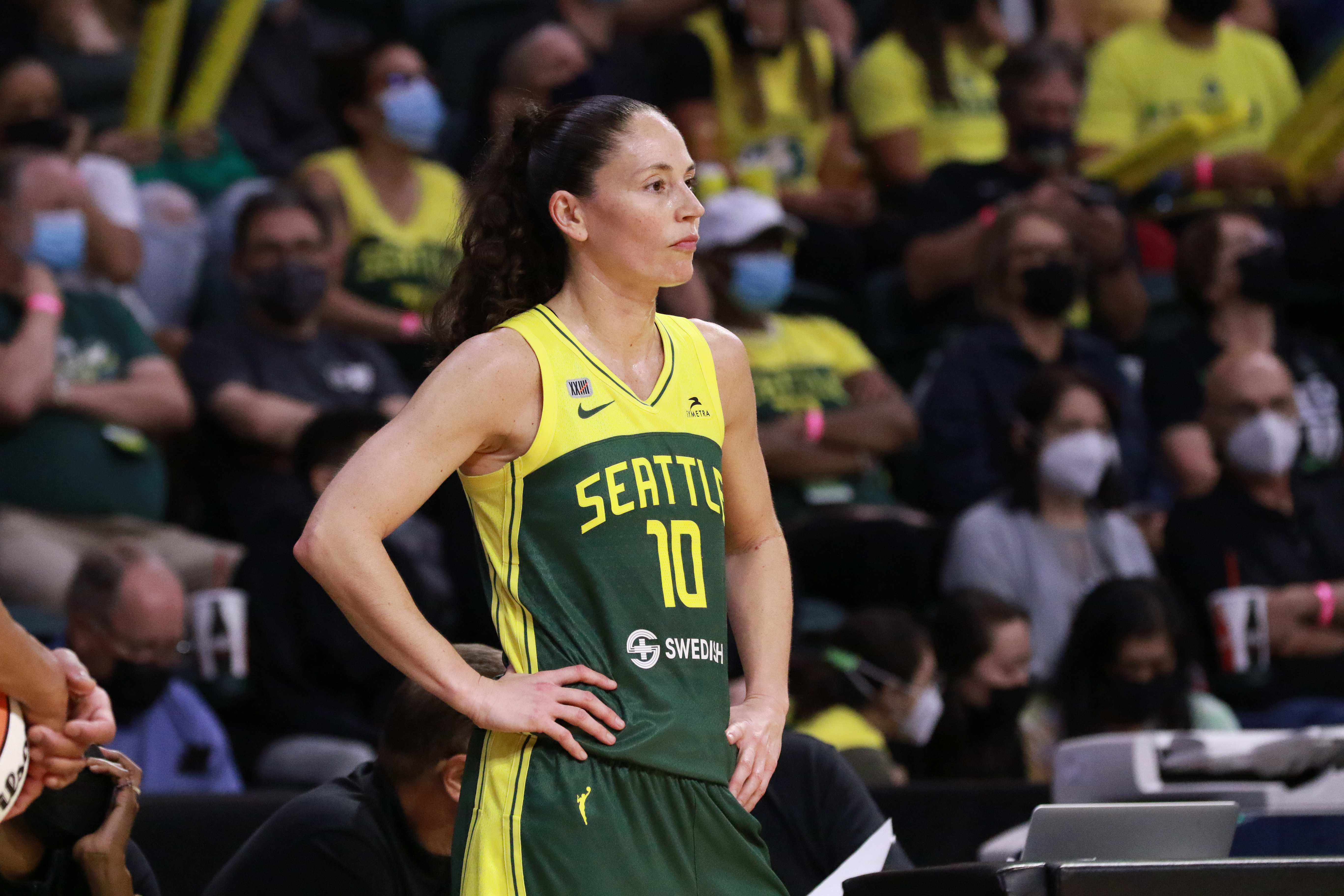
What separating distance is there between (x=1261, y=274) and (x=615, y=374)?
202 inches

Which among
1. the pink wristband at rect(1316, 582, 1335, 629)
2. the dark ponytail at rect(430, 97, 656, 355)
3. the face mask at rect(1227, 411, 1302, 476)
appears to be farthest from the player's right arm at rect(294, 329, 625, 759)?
the face mask at rect(1227, 411, 1302, 476)

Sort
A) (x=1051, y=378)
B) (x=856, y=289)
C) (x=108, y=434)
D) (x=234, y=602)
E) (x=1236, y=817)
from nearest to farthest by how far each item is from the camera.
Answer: (x=1236, y=817)
(x=234, y=602)
(x=108, y=434)
(x=1051, y=378)
(x=856, y=289)

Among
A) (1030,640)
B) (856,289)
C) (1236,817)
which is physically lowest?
(1030,640)

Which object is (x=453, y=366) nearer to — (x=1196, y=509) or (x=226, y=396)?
(x=226, y=396)

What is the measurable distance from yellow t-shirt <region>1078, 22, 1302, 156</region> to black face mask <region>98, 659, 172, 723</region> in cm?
514

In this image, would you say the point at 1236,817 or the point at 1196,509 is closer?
the point at 1236,817

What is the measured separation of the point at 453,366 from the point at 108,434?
3209mm

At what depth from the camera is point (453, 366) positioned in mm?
2402

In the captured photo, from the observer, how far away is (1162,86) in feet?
25.9

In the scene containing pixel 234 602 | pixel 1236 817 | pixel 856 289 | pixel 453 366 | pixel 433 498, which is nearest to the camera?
pixel 453 366

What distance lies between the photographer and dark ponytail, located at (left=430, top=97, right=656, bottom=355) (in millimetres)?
2559

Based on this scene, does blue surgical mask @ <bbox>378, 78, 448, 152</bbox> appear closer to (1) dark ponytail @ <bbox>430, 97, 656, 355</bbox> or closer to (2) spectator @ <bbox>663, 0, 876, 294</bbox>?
(2) spectator @ <bbox>663, 0, 876, 294</bbox>

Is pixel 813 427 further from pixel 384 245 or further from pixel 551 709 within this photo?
pixel 551 709

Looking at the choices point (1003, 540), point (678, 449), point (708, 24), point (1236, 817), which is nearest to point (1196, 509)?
point (1003, 540)
